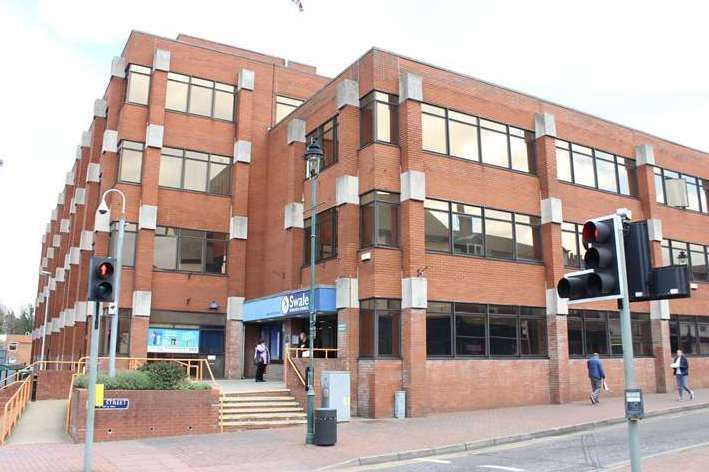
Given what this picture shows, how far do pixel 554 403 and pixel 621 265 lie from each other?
20.0 metres

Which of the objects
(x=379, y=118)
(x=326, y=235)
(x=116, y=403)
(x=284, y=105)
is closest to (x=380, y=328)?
(x=326, y=235)

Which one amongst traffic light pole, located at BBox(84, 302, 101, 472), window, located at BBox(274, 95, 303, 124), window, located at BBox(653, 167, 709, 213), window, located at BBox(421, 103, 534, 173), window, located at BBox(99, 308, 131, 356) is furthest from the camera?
window, located at BBox(274, 95, 303, 124)

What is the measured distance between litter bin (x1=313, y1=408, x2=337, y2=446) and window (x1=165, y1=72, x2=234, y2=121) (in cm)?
2082

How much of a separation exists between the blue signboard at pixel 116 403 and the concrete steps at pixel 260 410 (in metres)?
2.74

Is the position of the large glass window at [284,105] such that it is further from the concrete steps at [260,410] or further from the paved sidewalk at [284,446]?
the paved sidewalk at [284,446]

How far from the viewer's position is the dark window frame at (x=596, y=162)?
2788 cm

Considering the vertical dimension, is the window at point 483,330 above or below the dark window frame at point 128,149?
below

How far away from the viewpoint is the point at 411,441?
15539 millimetres

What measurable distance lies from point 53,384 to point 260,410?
11.0 m

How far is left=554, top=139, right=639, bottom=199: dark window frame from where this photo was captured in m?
27.9

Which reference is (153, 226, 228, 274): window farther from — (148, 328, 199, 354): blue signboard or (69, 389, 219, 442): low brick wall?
(69, 389, 219, 442): low brick wall

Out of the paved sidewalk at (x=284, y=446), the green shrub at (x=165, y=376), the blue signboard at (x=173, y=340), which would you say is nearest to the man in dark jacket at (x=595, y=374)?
the paved sidewalk at (x=284, y=446)

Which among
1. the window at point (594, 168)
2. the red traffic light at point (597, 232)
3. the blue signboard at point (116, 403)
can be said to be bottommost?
the blue signboard at point (116, 403)

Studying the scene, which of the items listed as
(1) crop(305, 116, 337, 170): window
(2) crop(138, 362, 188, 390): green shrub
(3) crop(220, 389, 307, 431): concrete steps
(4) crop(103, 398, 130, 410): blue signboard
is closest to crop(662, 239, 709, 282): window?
(1) crop(305, 116, 337, 170): window
